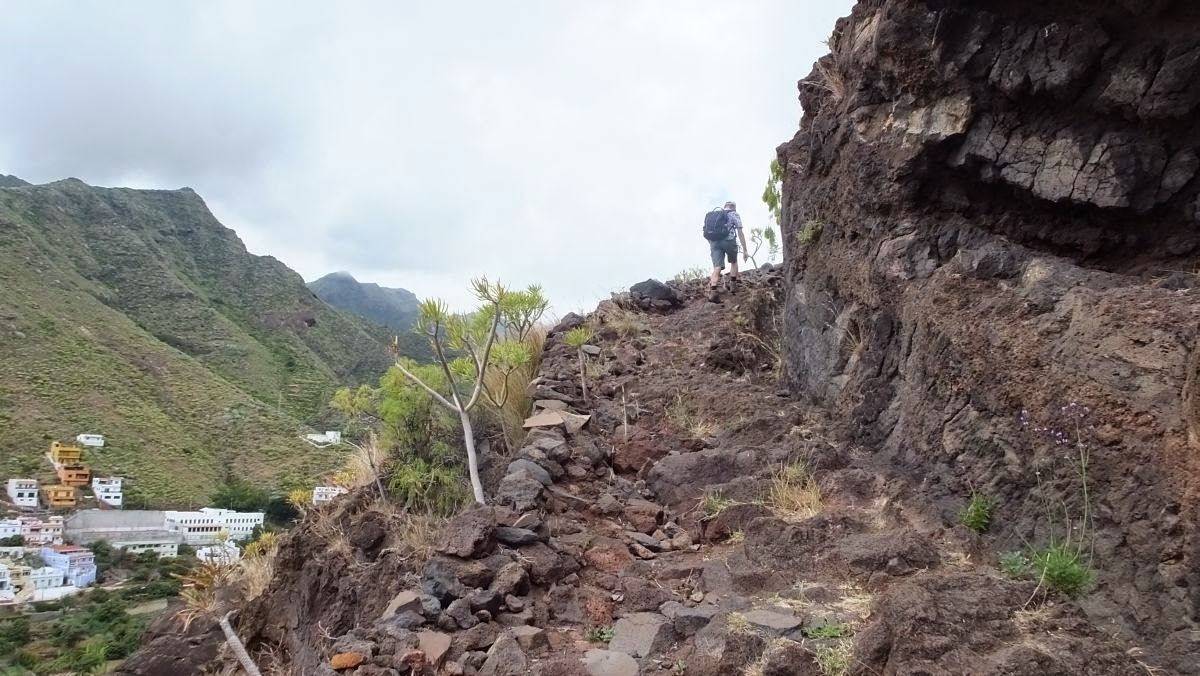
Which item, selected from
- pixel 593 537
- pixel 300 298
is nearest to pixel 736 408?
pixel 593 537

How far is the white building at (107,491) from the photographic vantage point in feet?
77.6

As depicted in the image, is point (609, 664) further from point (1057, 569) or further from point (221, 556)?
point (221, 556)

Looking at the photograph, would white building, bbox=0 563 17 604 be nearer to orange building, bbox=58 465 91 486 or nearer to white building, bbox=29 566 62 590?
white building, bbox=29 566 62 590

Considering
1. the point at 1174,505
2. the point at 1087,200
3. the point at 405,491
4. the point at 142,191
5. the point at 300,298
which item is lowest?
the point at 1174,505

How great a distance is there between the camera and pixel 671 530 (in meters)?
5.12

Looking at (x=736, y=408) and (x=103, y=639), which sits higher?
(x=736, y=408)

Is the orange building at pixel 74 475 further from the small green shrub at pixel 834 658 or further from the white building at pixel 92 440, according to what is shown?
the small green shrub at pixel 834 658

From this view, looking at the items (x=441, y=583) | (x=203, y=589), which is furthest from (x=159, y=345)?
(x=441, y=583)

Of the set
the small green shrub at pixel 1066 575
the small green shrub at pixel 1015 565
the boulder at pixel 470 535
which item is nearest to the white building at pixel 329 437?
the boulder at pixel 470 535

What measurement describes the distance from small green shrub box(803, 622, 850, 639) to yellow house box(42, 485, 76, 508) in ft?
90.4

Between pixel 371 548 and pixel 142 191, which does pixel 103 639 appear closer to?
pixel 371 548

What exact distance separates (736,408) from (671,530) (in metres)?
1.84

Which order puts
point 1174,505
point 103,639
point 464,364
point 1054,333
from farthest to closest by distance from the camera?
point 103,639, point 464,364, point 1054,333, point 1174,505

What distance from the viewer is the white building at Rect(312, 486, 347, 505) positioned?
719 cm
